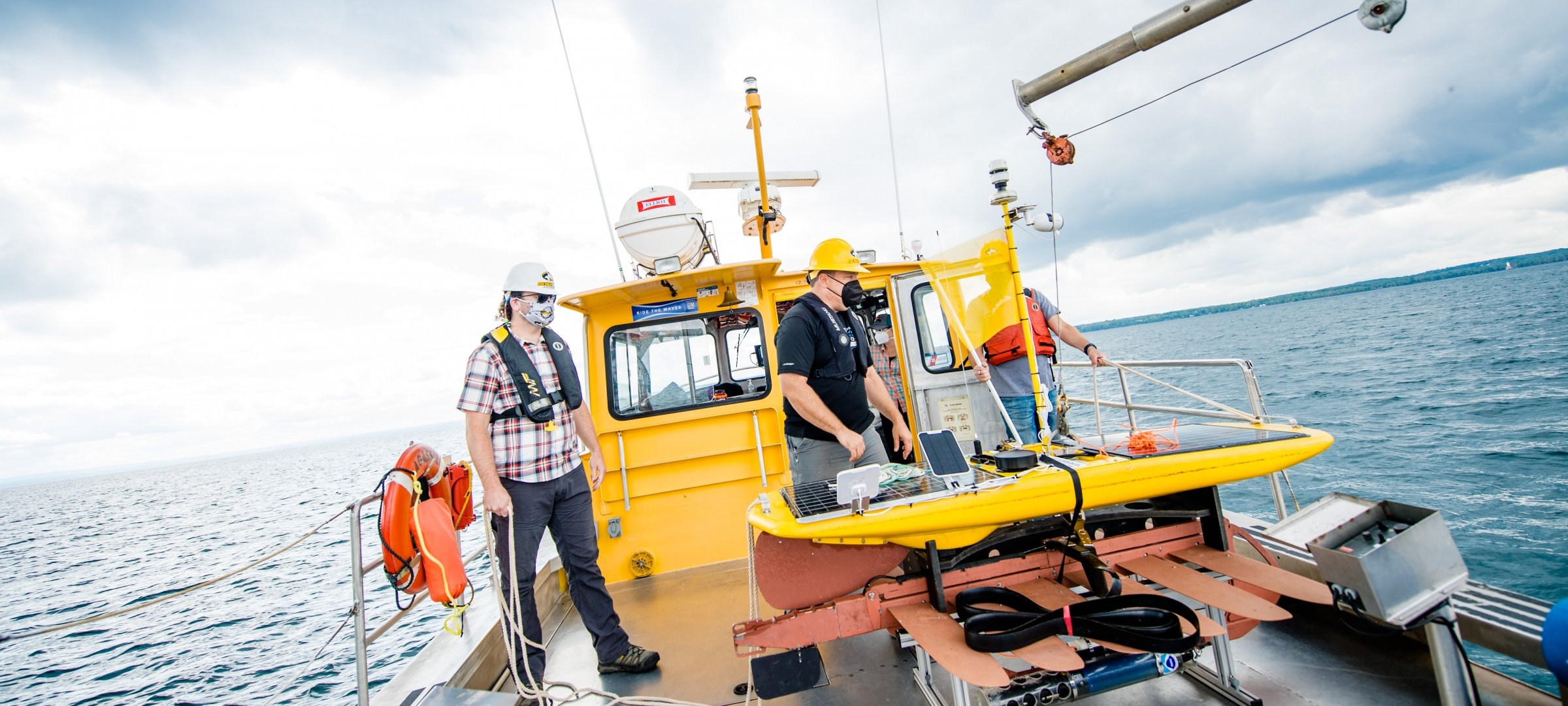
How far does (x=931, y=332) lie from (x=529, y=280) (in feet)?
9.18

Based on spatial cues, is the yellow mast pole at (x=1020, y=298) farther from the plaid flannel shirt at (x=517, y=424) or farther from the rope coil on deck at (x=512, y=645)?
the plaid flannel shirt at (x=517, y=424)

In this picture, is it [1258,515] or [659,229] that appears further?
[1258,515]

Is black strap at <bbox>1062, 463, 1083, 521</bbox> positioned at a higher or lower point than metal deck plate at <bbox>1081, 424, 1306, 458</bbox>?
lower

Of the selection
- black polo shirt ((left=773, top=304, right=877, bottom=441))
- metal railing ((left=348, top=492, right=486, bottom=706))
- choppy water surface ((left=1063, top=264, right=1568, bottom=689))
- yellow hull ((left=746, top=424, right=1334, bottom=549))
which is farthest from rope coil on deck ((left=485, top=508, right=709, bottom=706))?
choppy water surface ((left=1063, top=264, right=1568, bottom=689))

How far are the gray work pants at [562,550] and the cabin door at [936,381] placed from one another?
2.42m

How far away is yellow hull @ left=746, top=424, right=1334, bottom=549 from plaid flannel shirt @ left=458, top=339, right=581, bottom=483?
1411 mm

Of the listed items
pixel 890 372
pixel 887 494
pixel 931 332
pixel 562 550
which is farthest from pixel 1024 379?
pixel 562 550

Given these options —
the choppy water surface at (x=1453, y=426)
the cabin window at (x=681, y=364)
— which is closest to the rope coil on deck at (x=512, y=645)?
the cabin window at (x=681, y=364)

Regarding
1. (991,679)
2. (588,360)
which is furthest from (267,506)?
(991,679)

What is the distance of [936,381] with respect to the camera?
4621mm

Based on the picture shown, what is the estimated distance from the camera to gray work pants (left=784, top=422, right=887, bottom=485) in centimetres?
353

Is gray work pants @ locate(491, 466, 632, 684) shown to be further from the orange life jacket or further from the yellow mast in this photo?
the orange life jacket

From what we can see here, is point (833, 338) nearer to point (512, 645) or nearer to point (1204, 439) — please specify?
point (1204, 439)

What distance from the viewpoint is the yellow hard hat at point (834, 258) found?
343 centimetres
